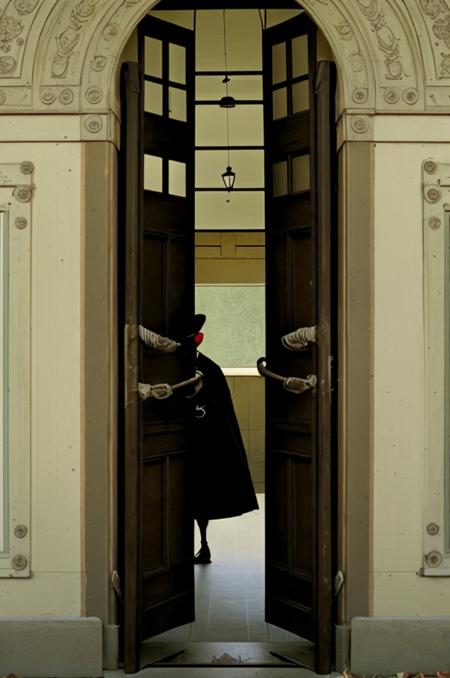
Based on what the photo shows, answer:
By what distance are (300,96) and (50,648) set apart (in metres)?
3.01

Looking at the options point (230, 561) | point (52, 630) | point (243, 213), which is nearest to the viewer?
point (52, 630)

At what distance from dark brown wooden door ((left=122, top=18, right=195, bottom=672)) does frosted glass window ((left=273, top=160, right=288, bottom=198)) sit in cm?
46

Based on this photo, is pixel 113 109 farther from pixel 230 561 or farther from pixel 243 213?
pixel 243 213

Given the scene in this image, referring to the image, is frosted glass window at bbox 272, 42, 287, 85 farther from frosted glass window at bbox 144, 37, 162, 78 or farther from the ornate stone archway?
frosted glass window at bbox 144, 37, 162, 78

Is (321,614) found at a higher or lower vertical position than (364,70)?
lower

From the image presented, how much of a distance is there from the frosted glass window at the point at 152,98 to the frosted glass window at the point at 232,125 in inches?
197

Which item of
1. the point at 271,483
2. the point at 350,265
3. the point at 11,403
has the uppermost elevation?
the point at 350,265

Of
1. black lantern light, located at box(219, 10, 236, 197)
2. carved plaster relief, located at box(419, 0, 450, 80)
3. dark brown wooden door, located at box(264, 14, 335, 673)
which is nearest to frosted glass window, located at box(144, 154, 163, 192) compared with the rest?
dark brown wooden door, located at box(264, 14, 335, 673)

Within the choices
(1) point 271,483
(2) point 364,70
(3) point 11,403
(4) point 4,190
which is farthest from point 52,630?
(2) point 364,70

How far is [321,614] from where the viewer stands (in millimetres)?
4059

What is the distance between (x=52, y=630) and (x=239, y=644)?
3.30 ft

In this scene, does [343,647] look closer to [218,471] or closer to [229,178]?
[218,471]

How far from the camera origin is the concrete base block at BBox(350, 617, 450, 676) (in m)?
4.01

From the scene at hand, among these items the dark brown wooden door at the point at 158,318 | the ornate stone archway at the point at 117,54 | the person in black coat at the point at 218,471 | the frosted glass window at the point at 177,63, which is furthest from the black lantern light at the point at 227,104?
the person in black coat at the point at 218,471
